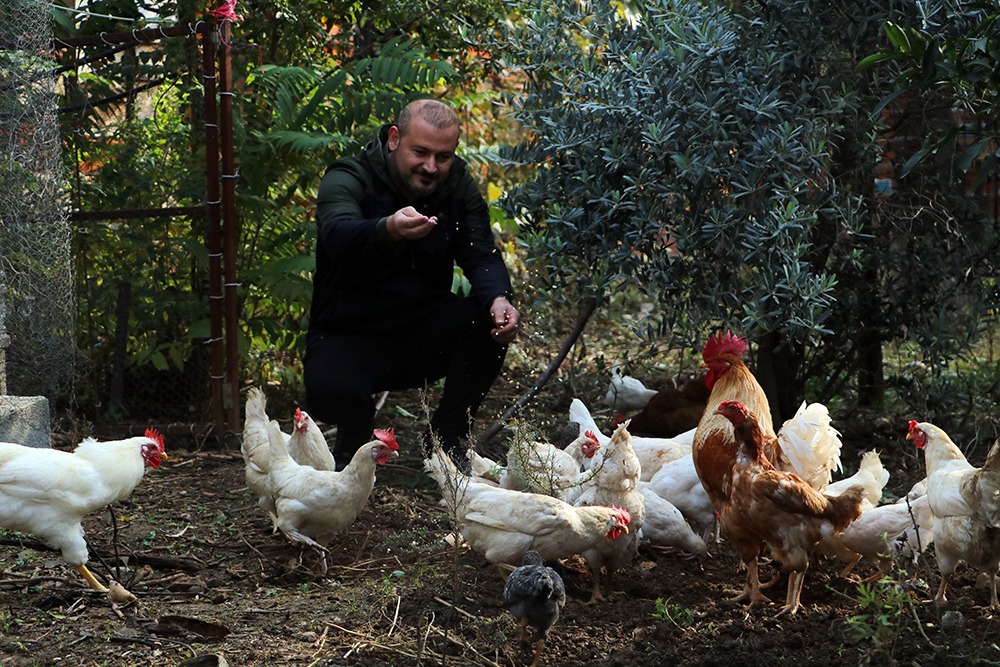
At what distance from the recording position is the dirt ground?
3.78 metres

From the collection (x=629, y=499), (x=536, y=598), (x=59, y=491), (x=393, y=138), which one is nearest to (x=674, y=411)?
(x=629, y=499)

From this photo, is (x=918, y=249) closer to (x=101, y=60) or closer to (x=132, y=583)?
(x=132, y=583)

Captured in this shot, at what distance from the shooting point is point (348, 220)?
17.4 ft

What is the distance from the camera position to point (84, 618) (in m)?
4.13

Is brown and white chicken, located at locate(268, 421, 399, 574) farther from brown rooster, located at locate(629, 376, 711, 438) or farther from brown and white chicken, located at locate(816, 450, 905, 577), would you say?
brown rooster, located at locate(629, 376, 711, 438)

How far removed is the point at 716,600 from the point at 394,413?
341cm

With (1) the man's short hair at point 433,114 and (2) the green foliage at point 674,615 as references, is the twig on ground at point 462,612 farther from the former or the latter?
(1) the man's short hair at point 433,114

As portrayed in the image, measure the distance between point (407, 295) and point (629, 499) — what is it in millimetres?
1738

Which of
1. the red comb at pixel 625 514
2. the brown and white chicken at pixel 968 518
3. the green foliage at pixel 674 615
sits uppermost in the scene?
the brown and white chicken at pixel 968 518

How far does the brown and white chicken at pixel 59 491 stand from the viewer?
13.8 feet

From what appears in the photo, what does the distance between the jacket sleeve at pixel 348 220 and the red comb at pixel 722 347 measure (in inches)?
63.1

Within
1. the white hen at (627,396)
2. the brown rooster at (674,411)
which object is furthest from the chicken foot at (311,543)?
the white hen at (627,396)

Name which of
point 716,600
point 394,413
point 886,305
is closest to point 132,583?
point 716,600

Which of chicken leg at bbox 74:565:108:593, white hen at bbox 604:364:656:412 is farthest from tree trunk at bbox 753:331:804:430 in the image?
chicken leg at bbox 74:565:108:593
